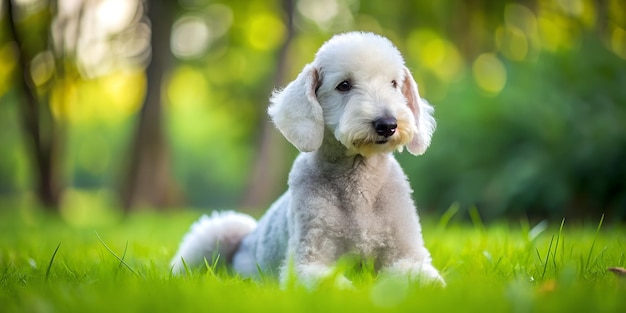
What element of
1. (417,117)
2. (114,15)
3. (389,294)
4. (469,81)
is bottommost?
(469,81)

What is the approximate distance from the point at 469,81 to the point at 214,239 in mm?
9690

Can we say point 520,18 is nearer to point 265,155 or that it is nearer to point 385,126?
point 265,155

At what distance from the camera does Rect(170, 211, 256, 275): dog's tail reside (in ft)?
15.5

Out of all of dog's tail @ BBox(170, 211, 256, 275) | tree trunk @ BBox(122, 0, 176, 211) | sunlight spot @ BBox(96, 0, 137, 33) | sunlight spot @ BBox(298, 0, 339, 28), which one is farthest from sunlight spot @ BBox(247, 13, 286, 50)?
dog's tail @ BBox(170, 211, 256, 275)

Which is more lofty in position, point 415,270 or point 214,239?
point 415,270

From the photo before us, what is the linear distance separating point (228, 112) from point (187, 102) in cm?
1494

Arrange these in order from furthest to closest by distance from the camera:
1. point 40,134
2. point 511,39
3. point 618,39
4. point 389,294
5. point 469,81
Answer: point 511,39
point 40,134
point 469,81
point 618,39
point 389,294

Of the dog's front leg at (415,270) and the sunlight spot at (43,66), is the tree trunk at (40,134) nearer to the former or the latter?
the sunlight spot at (43,66)

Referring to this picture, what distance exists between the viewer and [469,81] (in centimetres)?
1334

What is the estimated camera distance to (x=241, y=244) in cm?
479

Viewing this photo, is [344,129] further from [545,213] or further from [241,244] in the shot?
[545,213]

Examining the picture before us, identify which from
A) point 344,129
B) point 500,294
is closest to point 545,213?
point 344,129

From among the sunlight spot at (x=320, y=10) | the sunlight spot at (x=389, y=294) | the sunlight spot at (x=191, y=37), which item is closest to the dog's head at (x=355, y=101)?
the sunlight spot at (x=389, y=294)

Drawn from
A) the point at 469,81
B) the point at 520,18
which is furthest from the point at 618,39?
the point at 520,18
